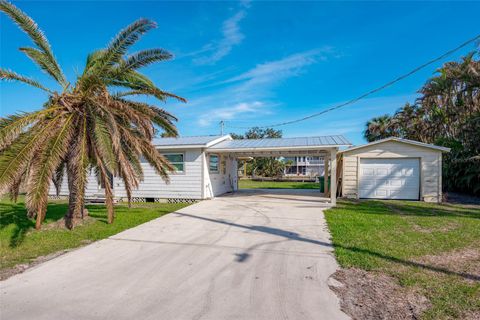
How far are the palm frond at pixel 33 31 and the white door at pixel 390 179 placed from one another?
1326cm

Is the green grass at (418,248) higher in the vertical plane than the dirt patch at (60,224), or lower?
higher

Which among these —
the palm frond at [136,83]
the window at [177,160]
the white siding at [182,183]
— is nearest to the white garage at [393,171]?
the white siding at [182,183]

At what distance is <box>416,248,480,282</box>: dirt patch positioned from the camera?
13.7ft

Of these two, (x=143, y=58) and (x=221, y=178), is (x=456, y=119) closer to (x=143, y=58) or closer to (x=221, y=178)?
(x=221, y=178)

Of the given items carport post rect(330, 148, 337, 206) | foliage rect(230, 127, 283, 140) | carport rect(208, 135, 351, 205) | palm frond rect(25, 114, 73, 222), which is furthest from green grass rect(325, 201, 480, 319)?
foliage rect(230, 127, 283, 140)

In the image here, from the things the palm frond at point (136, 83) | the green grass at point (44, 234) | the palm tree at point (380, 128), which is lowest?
the green grass at point (44, 234)

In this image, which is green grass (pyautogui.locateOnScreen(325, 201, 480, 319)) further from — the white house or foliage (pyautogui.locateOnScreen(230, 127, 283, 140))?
foliage (pyautogui.locateOnScreen(230, 127, 283, 140))

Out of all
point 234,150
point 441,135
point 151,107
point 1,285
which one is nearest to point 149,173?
point 234,150

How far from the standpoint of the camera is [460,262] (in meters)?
4.65

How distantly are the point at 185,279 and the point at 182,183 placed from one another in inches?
374

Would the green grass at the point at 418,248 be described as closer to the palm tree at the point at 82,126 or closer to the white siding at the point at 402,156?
the white siding at the point at 402,156

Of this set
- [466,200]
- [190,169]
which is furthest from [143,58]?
[466,200]

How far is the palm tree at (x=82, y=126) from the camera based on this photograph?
5.79 metres

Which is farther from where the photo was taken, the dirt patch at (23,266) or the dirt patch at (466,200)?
the dirt patch at (466,200)
